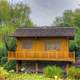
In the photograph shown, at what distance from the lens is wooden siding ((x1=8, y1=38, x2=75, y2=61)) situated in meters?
32.7

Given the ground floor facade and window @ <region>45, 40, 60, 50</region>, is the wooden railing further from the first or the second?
the ground floor facade

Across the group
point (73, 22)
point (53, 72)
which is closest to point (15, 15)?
point (73, 22)

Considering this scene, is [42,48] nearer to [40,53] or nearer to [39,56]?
[40,53]

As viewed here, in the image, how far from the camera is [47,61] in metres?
34.1

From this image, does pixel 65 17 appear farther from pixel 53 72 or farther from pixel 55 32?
pixel 53 72

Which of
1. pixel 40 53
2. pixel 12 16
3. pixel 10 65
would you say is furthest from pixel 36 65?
pixel 12 16

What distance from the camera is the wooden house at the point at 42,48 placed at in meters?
32.8

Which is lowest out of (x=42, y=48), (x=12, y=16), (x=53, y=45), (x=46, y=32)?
(x=42, y=48)

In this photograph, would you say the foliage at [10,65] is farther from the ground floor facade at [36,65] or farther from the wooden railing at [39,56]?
the wooden railing at [39,56]

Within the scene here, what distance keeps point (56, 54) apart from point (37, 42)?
292 cm

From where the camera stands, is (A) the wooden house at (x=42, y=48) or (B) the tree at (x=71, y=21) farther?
(B) the tree at (x=71, y=21)

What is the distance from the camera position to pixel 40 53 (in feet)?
109

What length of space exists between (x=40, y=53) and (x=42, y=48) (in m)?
1.18

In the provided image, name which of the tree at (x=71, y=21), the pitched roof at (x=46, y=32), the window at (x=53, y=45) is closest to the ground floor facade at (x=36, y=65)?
Answer: the window at (x=53, y=45)
